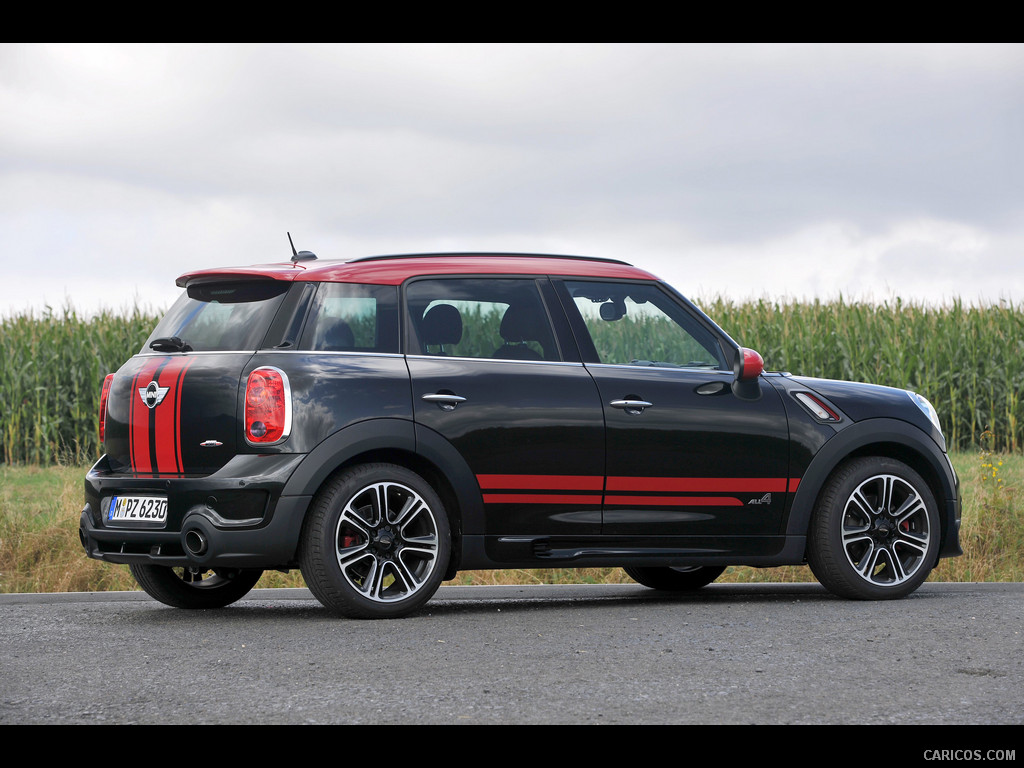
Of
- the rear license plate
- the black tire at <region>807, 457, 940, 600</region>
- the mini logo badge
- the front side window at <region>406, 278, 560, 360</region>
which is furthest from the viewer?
the black tire at <region>807, 457, 940, 600</region>

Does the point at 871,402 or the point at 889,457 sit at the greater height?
the point at 871,402

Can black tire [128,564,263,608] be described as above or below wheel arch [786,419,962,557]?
below

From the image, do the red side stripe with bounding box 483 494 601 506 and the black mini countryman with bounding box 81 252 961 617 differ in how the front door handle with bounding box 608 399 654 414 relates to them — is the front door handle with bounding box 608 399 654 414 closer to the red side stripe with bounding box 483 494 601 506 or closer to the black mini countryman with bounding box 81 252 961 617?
the black mini countryman with bounding box 81 252 961 617

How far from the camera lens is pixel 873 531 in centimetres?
808

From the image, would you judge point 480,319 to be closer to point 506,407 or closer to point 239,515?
point 506,407

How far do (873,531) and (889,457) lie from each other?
19.6 inches

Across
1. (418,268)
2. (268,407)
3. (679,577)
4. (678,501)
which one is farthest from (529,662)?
(679,577)

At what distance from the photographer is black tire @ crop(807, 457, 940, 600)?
7.95 meters

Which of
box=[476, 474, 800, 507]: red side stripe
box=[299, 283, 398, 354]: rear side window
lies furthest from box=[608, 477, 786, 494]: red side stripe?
box=[299, 283, 398, 354]: rear side window

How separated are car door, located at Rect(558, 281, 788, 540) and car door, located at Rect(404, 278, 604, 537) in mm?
149

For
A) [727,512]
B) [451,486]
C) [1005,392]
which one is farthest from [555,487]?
[1005,392]

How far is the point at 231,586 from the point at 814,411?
358 cm

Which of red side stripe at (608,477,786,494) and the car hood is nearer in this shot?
red side stripe at (608,477,786,494)
